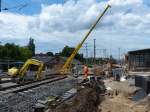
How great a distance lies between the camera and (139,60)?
198 feet

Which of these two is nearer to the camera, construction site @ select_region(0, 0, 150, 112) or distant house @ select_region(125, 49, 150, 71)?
construction site @ select_region(0, 0, 150, 112)

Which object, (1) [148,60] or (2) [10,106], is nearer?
(2) [10,106]

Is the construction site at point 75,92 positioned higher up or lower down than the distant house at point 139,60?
lower down

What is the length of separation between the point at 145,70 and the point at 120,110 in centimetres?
3552

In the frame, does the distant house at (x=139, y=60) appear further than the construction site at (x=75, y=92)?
Yes

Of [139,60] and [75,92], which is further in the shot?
[139,60]

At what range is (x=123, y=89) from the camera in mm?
34000

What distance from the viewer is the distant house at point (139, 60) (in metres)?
59.1

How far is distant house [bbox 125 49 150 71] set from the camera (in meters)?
59.1

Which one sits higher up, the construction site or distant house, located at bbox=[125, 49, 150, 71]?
distant house, located at bbox=[125, 49, 150, 71]

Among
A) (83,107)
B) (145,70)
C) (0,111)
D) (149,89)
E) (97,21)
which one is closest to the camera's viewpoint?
(0,111)

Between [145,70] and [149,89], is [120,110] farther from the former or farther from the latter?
[145,70]

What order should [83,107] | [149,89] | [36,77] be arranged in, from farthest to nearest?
[36,77]
[149,89]
[83,107]

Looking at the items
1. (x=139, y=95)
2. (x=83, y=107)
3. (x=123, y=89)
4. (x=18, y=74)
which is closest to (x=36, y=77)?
(x=18, y=74)
